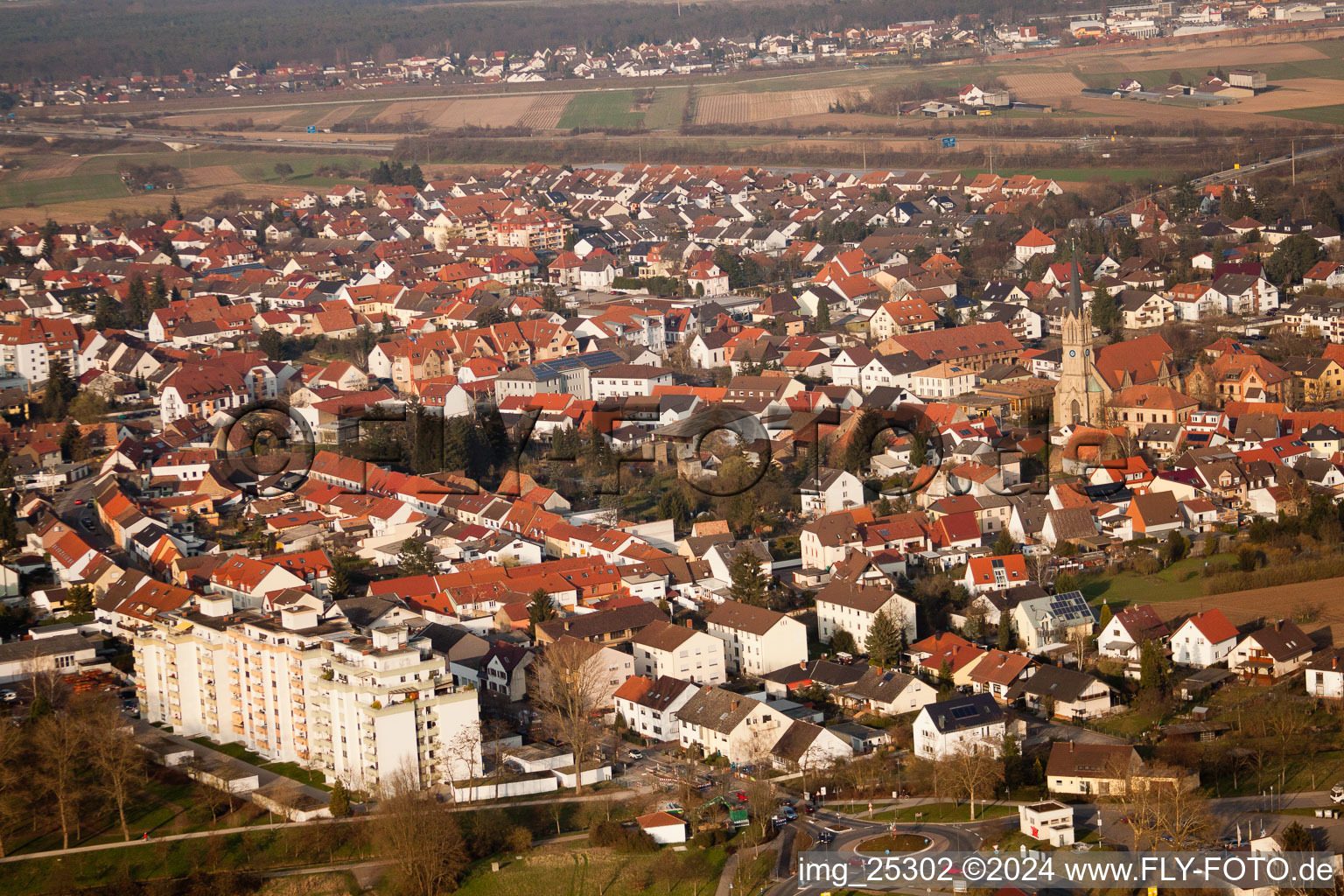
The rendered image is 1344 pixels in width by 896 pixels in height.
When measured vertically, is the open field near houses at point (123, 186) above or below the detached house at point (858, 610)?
above

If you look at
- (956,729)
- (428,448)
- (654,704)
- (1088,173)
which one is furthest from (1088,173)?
(956,729)

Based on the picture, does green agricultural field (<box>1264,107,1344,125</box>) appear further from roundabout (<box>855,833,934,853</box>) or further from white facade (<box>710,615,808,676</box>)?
roundabout (<box>855,833,934,853</box>)

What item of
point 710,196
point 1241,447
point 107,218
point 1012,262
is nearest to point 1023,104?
point 710,196

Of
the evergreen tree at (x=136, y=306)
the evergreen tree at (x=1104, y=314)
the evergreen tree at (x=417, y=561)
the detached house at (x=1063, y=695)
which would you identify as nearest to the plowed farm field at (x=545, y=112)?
the evergreen tree at (x=136, y=306)

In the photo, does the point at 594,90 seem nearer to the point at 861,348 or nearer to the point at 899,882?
the point at 861,348

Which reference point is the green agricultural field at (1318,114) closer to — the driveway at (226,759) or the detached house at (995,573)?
the detached house at (995,573)

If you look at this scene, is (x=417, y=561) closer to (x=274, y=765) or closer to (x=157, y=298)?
(x=274, y=765)
